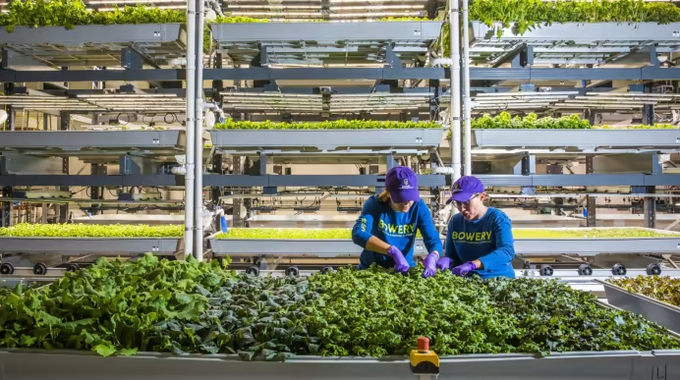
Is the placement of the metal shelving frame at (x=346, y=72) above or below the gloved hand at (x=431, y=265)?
above

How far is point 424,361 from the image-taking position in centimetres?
152

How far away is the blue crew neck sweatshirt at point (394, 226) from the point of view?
3061mm

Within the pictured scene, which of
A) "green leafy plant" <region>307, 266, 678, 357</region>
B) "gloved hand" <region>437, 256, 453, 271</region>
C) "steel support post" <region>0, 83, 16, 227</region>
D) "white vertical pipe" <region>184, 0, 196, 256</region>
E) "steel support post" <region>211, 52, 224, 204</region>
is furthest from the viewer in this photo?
"steel support post" <region>211, 52, 224, 204</region>

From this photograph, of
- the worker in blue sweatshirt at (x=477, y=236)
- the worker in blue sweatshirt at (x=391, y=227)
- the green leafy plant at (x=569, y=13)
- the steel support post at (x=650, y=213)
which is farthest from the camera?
the steel support post at (x=650, y=213)

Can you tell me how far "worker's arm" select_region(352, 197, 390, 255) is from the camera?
287cm

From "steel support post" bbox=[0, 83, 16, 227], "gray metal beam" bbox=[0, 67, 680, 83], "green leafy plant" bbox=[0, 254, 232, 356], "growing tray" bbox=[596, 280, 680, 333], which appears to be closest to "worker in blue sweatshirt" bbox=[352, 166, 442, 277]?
"growing tray" bbox=[596, 280, 680, 333]

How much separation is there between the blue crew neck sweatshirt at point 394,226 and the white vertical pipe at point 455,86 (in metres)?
1.41

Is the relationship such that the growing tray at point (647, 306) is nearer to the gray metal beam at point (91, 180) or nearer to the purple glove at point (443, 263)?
the purple glove at point (443, 263)

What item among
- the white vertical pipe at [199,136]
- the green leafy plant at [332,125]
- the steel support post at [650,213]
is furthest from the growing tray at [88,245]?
the steel support post at [650,213]

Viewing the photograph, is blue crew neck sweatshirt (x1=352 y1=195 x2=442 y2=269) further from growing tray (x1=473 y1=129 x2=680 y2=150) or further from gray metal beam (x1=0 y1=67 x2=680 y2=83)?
gray metal beam (x1=0 y1=67 x2=680 y2=83)

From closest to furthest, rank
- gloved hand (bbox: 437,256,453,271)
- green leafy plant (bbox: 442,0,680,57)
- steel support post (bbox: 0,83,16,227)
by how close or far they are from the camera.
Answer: gloved hand (bbox: 437,256,453,271), green leafy plant (bbox: 442,0,680,57), steel support post (bbox: 0,83,16,227)

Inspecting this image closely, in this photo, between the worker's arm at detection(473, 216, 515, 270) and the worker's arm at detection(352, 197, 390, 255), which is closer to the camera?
the worker's arm at detection(473, 216, 515, 270)

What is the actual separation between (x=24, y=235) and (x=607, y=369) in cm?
497

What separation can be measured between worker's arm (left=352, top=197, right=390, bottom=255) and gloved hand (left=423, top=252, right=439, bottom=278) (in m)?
0.27
